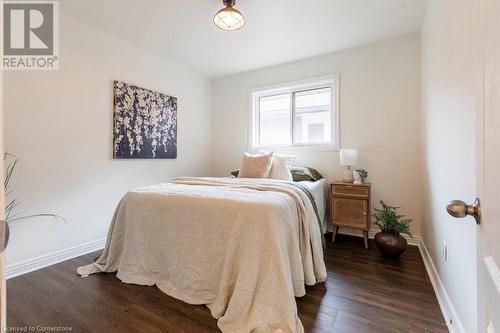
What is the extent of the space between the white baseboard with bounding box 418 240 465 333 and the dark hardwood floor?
38 mm

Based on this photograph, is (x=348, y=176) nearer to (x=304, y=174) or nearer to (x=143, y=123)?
(x=304, y=174)

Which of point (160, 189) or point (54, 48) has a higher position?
point (54, 48)

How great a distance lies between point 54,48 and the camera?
2.32 metres

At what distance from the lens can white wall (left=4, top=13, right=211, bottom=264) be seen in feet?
7.01

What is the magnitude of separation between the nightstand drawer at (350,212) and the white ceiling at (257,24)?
1972 millimetres

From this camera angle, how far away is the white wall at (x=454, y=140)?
110cm

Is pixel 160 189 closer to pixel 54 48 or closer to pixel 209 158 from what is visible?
pixel 54 48

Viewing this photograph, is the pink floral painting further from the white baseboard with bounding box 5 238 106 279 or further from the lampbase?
the lampbase

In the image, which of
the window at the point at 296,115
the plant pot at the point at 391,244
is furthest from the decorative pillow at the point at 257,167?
the plant pot at the point at 391,244

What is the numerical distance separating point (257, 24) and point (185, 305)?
109 inches

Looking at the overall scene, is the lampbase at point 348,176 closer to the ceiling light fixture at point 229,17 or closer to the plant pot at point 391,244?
the plant pot at point 391,244

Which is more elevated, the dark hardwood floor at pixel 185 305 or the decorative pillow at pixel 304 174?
the decorative pillow at pixel 304 174

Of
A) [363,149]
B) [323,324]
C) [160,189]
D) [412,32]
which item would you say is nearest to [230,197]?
[160,189]

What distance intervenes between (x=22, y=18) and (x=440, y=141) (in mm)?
3730
